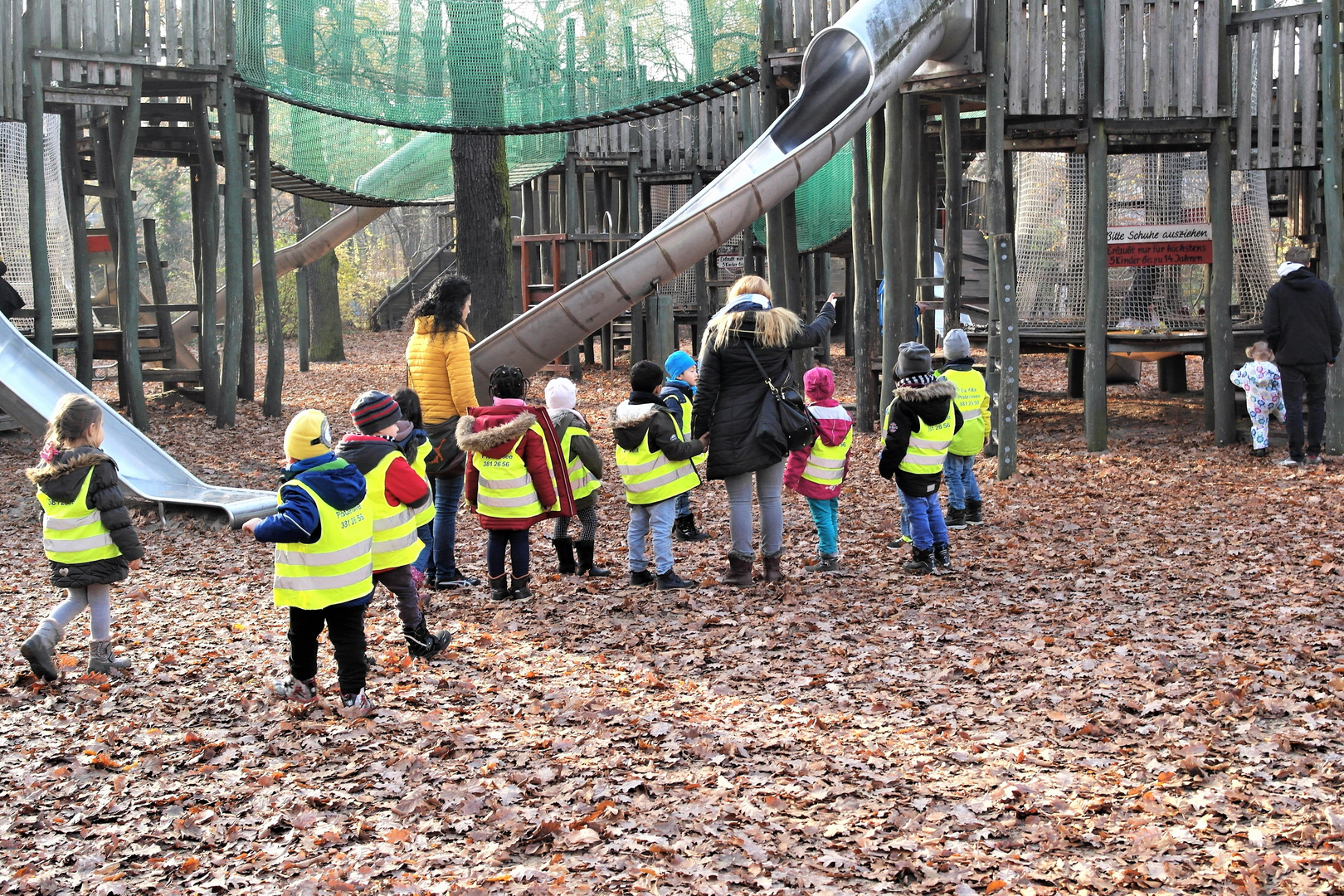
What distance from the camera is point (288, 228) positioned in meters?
50.8

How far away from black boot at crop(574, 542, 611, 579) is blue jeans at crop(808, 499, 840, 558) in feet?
4.59

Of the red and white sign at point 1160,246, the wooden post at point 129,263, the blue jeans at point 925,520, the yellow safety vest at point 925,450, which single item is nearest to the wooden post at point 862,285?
the red and white sign at point 1160,246

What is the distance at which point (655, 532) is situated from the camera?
750cm

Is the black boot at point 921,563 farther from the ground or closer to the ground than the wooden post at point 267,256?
closer to the ground

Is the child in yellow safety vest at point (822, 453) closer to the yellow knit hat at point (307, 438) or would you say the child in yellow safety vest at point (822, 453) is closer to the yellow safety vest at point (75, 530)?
the yellow knit hat at point (307, 438)

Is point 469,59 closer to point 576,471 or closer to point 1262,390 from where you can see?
point 576,471

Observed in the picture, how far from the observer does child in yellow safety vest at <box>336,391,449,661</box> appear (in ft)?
18.7

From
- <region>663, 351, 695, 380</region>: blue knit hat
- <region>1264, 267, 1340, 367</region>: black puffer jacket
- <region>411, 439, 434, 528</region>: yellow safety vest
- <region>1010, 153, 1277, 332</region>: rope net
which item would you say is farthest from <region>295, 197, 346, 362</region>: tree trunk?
<region>411, 439, 434, 528</region>: yellow safety vest

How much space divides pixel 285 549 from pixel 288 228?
4851 centimetres

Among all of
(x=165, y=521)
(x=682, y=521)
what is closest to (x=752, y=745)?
(x=682, y=521)

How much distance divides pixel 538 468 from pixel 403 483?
1.48 metres

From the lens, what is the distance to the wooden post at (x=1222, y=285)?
40.1 ft

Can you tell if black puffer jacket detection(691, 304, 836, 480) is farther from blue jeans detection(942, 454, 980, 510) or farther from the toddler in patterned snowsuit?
the toddler in patterned snowsuit

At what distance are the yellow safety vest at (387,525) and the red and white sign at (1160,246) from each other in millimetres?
10147
